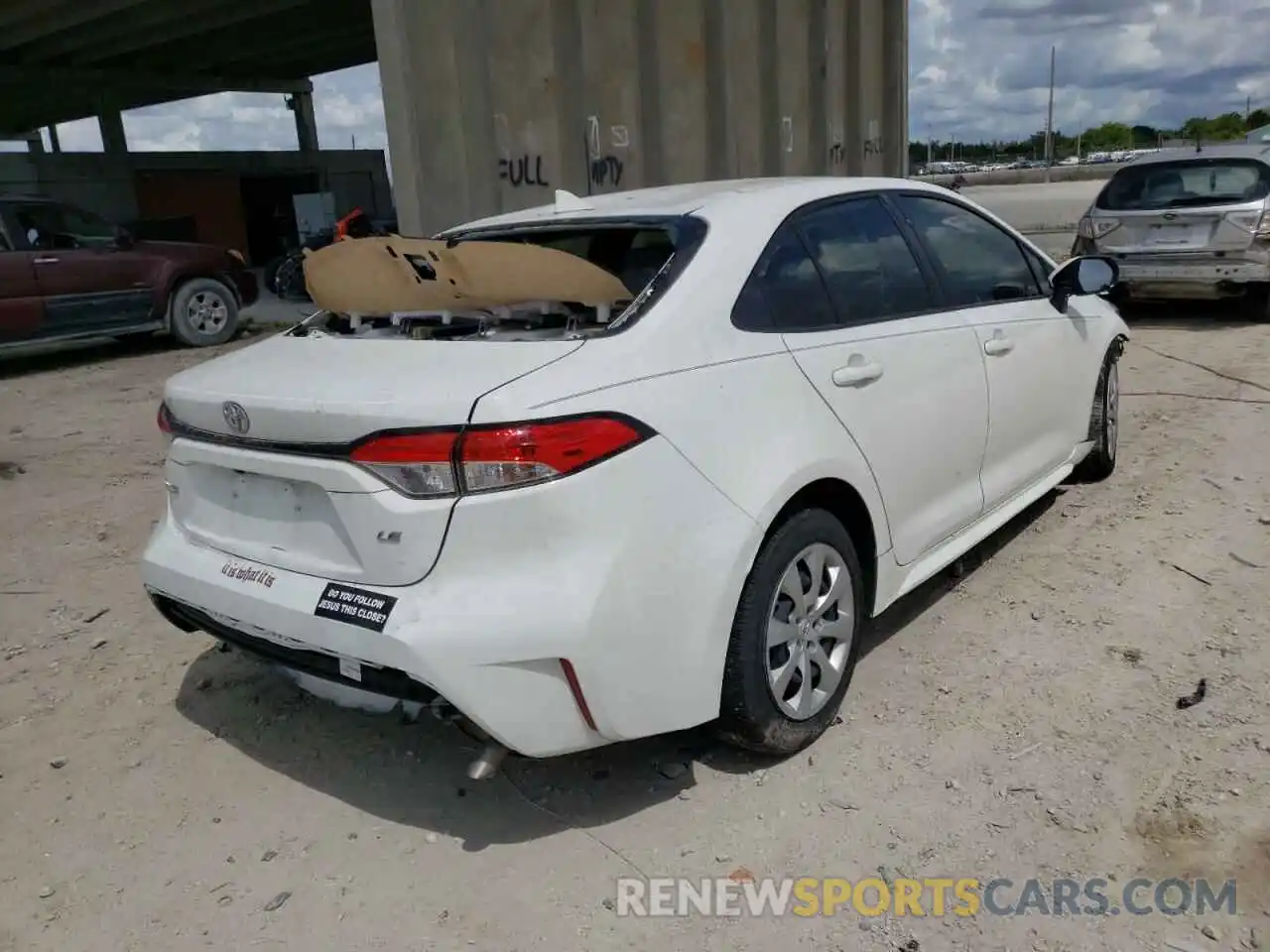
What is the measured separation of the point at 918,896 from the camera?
2398 mm

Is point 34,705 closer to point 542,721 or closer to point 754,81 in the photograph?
point 542,721

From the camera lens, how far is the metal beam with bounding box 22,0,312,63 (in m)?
17.8

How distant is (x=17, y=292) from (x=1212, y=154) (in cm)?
1120

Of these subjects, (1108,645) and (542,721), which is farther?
(1108,645)

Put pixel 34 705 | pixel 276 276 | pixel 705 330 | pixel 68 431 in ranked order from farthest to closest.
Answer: pixel 276 276, pixel 68 431, pixel 34 705, pixel 705 330

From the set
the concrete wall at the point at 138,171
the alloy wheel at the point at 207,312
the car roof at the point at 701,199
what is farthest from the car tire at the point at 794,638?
the concrete wall at the point at 138,171

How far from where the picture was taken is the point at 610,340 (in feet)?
8.18

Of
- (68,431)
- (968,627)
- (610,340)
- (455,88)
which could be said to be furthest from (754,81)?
(610,340)

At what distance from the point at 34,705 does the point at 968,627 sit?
10.8 feet

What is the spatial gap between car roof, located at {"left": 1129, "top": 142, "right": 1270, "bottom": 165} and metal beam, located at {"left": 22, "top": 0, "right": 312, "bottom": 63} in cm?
1379

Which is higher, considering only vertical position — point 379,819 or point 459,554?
point 459,554

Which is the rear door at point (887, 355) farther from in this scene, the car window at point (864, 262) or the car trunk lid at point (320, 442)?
the car trunk lid at point (320, 442)

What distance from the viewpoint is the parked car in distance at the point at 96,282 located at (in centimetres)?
983

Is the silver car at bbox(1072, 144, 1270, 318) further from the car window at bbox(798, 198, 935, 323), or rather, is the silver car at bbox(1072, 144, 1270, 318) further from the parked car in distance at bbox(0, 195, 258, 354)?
the parked car in distance at bbox(0, 195, 258, 354)
